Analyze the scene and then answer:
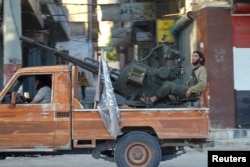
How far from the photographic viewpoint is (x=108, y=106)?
7.87 m

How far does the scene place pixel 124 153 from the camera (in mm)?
8016

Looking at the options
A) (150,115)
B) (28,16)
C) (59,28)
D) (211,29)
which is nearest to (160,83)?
(150,115)

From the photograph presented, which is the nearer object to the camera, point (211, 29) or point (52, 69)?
point (52, 69)

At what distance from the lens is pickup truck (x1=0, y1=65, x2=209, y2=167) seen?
7934 millimetres

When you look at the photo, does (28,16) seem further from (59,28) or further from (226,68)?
(59,28)

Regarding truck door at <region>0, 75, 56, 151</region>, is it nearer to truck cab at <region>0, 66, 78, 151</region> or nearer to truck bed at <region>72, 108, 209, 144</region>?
truck cab at <region>0, 66, 78, 151</region>

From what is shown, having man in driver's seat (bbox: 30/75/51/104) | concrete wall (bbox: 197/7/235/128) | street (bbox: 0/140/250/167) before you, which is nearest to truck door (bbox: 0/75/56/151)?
man in driver's seat (bbox: 30/75/51/104)

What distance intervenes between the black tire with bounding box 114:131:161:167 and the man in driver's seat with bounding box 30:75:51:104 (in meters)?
1.33

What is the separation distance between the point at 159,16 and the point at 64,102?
43.9ft

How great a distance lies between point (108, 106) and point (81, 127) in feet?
1.71

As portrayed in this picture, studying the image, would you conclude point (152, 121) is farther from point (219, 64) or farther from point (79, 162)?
point (219, 64)

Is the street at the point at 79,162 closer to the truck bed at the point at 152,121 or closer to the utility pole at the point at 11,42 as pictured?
the truck bed at the point at 152,121

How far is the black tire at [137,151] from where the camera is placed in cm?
Answer: 800

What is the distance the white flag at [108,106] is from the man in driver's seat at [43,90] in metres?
0.77
